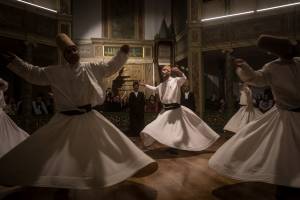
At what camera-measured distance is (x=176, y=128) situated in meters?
6.03

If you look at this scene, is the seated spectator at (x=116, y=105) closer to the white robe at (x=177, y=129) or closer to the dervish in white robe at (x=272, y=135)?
the white robe at (x=177, y=129)

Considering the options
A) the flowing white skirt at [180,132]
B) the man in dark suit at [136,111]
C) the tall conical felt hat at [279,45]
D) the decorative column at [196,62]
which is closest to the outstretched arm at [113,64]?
the tall conical felt hat at [279,45]

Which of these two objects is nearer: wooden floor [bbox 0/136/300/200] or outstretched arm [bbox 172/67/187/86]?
wooden floor [bbox 0/136/300/200]

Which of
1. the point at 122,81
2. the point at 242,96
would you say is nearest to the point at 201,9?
the point at 122,81

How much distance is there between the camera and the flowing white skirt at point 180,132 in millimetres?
5883

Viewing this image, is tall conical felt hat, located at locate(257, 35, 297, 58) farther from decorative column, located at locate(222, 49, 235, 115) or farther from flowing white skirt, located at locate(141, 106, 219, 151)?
decorative column, located at locate(222, 49, 235, 115)

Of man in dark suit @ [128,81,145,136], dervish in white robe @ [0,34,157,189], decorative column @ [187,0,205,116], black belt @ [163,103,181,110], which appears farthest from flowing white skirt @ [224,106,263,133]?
dervish in white robe @ [0,34,157,189]

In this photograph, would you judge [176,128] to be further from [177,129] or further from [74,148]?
[74,148]

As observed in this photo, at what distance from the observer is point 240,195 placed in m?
3.29

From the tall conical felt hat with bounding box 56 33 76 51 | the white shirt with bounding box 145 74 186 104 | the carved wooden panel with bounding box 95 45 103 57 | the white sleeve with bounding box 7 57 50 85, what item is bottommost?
the white shirt with bounding box 145 74 186 104

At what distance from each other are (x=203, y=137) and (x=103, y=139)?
10.7 feet

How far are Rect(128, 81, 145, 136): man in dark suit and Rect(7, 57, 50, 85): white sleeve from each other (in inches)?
255

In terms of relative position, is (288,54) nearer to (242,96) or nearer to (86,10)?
(242,96)

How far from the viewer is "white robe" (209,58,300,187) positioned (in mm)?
3010
